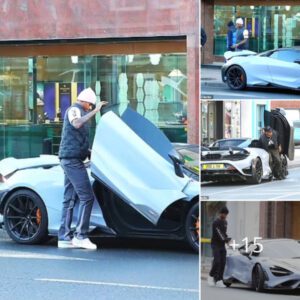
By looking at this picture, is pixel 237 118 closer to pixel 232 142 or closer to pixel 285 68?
pixel 232 142

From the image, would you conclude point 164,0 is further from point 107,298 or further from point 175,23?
point 107,298

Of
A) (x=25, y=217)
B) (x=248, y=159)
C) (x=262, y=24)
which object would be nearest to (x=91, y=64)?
(x=25, y=217)

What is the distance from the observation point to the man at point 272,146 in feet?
14.8

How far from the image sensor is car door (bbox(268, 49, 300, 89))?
4445 mm

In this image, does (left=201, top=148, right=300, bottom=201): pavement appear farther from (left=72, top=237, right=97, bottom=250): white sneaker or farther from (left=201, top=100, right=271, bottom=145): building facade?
(left=72, top=237, right=97, bottom=250): white sneaker

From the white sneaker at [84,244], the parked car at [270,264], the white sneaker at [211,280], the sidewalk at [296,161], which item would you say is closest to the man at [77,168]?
the white sneaker at [84,244]

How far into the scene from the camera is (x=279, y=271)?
179 inches

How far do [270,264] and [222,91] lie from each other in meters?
1.10

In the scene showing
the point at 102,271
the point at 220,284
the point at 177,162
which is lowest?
the point at 102,271

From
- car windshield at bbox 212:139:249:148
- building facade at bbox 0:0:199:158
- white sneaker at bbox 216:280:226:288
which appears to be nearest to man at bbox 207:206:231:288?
white sneaker at bbox 216:280:226:288

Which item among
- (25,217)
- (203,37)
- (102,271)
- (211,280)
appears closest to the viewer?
(211,280)

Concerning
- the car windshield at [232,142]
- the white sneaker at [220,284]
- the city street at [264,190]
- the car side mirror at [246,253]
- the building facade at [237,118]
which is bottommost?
the white sneaker at [220,284]

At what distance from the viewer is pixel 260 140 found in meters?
4.52

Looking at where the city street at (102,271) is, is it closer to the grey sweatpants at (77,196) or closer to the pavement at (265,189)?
the grey sweatpants at (77,196)
